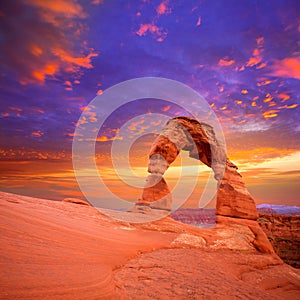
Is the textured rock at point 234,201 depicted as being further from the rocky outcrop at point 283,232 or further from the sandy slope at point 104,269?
the rocky outcrop at point 283,232

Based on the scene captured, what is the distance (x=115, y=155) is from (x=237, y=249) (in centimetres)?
1242

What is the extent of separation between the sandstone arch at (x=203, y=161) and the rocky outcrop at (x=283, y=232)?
26.4 metres

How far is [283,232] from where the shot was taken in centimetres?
4331

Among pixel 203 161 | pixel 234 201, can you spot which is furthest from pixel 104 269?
pixel 203 161

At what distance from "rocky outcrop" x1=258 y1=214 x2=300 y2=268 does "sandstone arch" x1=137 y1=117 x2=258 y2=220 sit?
86.7ft

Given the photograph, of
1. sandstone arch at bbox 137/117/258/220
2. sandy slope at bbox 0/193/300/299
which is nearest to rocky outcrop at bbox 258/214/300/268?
sandstone arch at bbox 137/117/258/220

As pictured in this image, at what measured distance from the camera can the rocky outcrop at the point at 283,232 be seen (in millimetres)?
37938

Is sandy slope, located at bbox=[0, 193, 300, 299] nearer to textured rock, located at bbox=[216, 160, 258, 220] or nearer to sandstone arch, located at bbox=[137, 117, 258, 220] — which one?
sandstone arch, located at bbox=[137, 117, 258, 220]

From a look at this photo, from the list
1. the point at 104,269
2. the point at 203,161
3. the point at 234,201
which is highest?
the point at 203,161

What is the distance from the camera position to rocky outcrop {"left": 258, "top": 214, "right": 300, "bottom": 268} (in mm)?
37938

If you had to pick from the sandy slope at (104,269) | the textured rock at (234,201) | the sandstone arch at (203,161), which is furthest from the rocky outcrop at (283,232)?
the sandy slope at (104,269)

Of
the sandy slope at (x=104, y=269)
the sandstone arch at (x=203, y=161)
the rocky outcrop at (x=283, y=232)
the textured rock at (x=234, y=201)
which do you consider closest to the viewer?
the sandy slope at (x=104, y=269)

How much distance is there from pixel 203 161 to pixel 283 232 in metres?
34.6

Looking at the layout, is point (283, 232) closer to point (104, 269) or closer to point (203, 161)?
point (203, 161)
